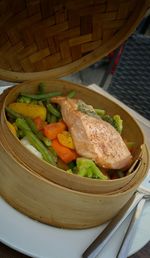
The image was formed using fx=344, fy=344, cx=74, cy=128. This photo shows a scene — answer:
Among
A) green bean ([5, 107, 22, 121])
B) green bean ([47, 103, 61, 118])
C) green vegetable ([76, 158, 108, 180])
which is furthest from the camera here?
green bean ([47, 103, 61, 118])

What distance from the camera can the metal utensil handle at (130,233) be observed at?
2.73ft

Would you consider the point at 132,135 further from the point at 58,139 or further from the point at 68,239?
the point at 68,239

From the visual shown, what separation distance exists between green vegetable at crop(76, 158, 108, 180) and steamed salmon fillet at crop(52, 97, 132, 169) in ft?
0.12

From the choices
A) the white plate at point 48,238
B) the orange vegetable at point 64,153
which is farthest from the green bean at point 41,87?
the white plate at point 48,238

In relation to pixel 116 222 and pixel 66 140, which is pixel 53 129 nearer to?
pixel 66 140

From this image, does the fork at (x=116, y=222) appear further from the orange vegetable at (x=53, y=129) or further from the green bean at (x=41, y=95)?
the green bean at (x=41, y=95)

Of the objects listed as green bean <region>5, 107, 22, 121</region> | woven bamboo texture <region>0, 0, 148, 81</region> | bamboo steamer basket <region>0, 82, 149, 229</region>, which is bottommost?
bamboo steamer basket <region>0, 82, 149, 229</region>

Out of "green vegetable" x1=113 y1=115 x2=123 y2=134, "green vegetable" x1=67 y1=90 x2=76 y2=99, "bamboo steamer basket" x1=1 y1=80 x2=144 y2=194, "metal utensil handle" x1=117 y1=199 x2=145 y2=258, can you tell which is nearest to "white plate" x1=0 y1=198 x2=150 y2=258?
"metal utensil handle" x1=117 y1=199 x2=145 y2=258

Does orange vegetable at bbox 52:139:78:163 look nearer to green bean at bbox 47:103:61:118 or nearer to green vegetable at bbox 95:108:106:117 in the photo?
green bean at bbox 47:103:61:118

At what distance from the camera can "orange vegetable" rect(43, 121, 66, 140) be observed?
3.27 feet

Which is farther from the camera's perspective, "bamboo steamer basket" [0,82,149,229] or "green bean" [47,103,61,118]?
"green bean" [47,103,61,118]

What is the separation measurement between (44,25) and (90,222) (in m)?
0.63

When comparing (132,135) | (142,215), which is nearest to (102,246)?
(142,215)

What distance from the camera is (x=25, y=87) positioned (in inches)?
43.6
